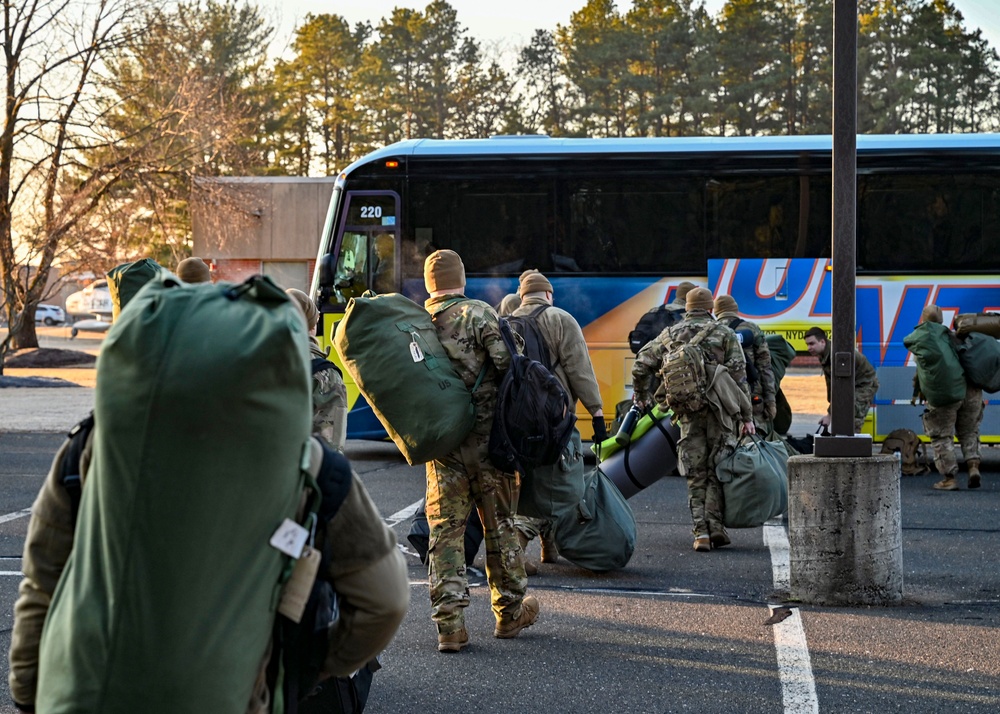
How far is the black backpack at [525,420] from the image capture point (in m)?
5.47

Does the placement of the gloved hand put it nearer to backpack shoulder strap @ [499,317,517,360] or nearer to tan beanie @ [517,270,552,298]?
tan beanie @ [517,270,552,298]

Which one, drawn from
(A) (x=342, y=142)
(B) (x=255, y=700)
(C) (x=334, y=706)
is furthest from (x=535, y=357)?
(A) (x=342, y=142)

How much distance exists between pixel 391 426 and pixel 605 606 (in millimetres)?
1989

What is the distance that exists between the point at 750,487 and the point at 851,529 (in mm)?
1691

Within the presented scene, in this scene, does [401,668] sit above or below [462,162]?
below

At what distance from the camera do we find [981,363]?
1143 cm

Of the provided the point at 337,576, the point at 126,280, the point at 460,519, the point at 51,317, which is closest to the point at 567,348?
the point at 460,519

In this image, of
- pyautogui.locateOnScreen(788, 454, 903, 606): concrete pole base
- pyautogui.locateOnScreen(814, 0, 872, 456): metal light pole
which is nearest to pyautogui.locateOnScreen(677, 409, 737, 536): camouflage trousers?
pyautogui.locateOnScreen(814, 0, 872, 456): metal light pole

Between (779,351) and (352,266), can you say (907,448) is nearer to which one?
(779,351)

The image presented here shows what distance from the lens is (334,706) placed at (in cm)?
307

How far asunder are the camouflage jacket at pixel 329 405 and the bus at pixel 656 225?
821 centimetres

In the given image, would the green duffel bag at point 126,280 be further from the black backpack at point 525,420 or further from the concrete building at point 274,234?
the concrete building at point 274,234

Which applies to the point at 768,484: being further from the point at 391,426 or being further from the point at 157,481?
the point at 157,481

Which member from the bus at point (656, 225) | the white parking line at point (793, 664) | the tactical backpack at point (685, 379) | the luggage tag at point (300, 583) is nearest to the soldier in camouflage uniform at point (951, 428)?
the bus at point (656, 225)
